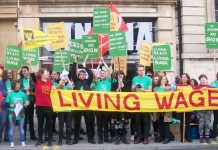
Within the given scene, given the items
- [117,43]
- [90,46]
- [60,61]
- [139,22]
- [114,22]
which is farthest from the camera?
[139,22]

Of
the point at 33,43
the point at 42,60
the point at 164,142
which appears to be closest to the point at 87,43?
the point at 33,43

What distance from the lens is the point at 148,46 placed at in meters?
14.2

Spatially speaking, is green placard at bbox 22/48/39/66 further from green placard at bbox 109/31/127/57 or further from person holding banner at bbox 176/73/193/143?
person holding banner at bbox 176/73/193/143

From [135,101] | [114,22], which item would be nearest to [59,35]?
[114,22]

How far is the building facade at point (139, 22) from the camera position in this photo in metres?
18.2

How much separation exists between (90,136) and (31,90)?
2.08 m

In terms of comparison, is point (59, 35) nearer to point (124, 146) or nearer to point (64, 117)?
point (64, 117)

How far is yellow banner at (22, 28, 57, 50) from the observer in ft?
41.8

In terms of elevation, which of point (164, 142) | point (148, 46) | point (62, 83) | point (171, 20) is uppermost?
point (171, 20)

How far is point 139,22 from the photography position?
61.8ft

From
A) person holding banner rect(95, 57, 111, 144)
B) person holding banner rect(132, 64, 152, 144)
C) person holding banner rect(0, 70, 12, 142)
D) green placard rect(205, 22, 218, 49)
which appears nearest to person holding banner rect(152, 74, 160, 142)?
person holding banner rect(132, 64, 152, 144)

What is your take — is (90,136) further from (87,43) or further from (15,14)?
(15,14)

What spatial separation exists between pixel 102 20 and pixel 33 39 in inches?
87.6

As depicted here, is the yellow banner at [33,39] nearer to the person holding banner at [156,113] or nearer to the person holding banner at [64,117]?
the person holding banner at [64,117]
